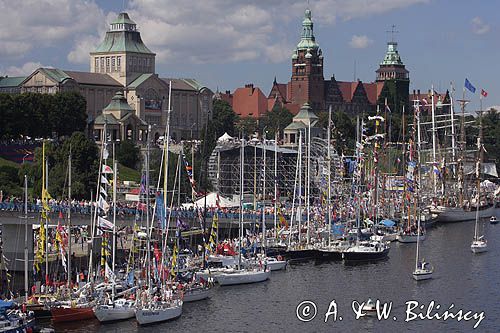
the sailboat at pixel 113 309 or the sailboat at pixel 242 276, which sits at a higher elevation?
the sailboat at pixel 242 276

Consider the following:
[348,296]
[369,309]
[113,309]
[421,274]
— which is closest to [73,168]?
[421,274]

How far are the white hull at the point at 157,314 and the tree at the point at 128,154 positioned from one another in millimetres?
93973

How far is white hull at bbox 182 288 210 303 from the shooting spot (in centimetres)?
8156

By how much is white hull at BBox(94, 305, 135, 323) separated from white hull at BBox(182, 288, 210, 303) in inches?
279

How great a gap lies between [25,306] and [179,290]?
11370 millimetres

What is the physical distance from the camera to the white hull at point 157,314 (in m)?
73.9

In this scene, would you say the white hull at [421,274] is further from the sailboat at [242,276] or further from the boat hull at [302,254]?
the boat hull at [302,254]

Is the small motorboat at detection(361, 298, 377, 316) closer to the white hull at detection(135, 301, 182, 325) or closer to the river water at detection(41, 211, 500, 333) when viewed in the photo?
the river water at detection(41, 211, 500, 333)

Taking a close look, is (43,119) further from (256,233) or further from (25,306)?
(25,306)

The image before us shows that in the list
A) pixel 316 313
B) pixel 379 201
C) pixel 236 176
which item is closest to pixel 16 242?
pixel 316 313

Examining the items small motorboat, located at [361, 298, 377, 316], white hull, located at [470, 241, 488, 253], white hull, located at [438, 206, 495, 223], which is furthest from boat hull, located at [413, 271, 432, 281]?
white hull, located at [438, 206, 495, 223]

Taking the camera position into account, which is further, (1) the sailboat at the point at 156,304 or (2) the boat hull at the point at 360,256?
(2) the boat hull at the point at 360,256

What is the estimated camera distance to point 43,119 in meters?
175

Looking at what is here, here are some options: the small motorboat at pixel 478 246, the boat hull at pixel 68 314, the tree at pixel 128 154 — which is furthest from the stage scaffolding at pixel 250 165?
the boat hull at pixel 68 314
